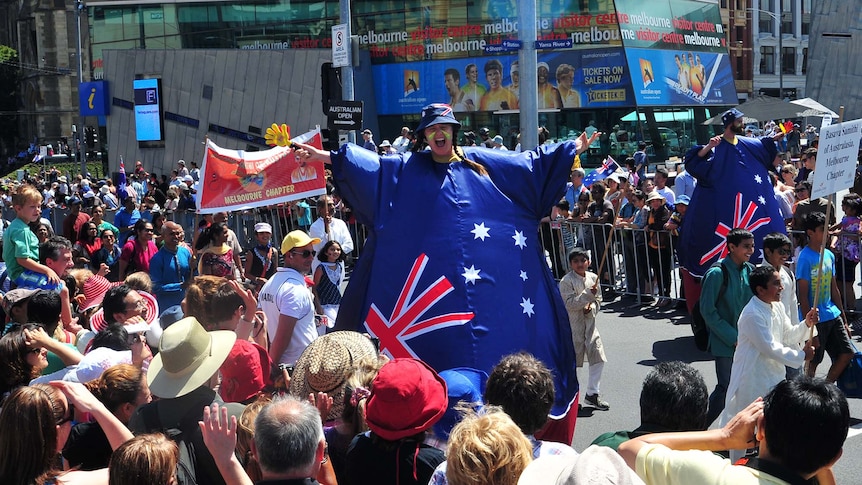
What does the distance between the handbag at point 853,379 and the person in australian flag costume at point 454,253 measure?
245 centimetres

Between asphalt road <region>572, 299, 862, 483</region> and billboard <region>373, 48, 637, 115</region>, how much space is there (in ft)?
73.0

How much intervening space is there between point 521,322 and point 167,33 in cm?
3808

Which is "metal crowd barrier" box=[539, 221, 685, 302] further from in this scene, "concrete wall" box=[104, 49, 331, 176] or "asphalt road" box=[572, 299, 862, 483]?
"concrete wall" box=[104, 49, 331, 176]

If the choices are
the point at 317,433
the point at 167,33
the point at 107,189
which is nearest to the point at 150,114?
the point at 167,33

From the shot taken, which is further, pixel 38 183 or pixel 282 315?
pixel 38 183

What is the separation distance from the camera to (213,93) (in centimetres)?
3547

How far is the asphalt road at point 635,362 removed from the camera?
7.14 metres

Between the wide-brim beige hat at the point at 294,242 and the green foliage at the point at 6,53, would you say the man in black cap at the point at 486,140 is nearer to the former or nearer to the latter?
the wide-brim beige hat at the point at 294,242

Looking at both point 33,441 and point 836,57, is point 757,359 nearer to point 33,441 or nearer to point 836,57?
point 33,441

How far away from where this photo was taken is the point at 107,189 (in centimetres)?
2177

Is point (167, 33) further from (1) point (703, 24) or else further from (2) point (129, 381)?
(2) point (129, 381)

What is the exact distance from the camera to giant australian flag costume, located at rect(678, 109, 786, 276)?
9.69 metres

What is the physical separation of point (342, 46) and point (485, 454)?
1323 cm

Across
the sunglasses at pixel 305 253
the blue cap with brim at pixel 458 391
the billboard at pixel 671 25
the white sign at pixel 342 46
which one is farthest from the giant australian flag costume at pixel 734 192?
the billboard at pixel 671 25
